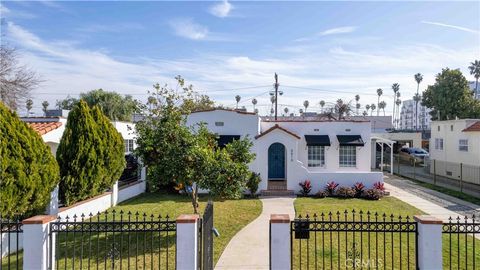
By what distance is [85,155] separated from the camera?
1210 centimetres

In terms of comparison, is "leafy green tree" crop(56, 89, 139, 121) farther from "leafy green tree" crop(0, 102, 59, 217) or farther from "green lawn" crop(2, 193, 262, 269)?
"leafy green tree" crop(0, 102, 59, 217)

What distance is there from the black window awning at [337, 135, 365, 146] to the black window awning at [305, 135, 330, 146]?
75 cm

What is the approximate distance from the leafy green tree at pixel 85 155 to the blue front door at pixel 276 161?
30.6 feet

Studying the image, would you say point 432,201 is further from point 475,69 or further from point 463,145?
point 475,69

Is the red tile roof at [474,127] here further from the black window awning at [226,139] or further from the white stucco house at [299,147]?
the black window awning at [226,139]

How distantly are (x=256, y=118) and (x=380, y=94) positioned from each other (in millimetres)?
113525

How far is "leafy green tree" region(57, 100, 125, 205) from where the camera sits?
1173cm

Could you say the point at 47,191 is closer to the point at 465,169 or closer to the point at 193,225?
the point at 193,225

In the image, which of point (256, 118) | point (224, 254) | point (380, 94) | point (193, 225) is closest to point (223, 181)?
point (224, 254)

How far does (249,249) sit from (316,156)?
1262 cm

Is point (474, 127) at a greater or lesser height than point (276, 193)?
greater

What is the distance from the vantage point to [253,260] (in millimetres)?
8383

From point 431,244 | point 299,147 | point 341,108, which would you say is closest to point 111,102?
point 341,108

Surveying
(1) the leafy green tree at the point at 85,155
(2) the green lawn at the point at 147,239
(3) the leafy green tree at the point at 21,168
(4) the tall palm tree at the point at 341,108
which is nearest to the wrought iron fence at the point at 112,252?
(2) the green lawn at the point at 147,239
